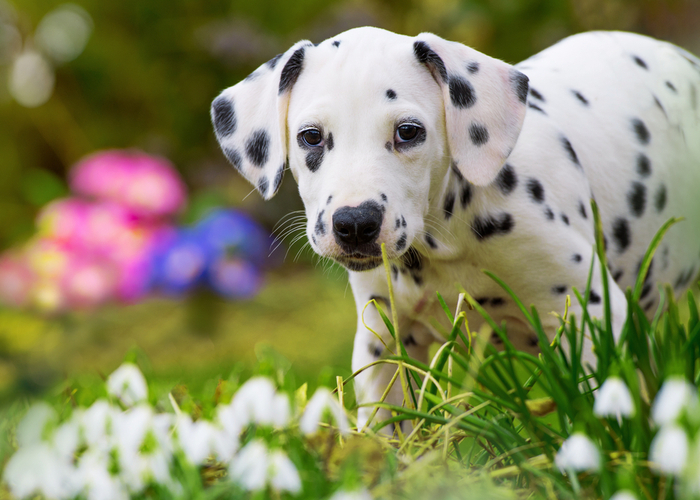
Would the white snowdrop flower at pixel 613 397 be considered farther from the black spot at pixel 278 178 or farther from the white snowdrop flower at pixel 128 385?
the black spot at pixel 278 178

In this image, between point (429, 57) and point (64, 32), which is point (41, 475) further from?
point (64, 32)

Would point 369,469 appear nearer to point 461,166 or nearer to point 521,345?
point 461,166

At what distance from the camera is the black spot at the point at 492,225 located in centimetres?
240

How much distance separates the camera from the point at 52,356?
17.0 feet

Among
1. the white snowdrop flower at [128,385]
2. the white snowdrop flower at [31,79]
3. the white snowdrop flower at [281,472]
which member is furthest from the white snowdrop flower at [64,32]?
the white snowdrop flower at [281,472]

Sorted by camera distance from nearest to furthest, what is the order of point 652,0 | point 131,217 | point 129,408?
point 129,408 < point 131,217 < point 652,0

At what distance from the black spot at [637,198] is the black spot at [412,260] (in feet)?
3.33

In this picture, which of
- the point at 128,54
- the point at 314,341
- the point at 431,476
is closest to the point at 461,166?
the point at 431,476

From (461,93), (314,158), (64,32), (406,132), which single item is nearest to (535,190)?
(461,93)

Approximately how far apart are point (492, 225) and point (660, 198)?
3.50 ft

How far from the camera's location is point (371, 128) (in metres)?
2.13

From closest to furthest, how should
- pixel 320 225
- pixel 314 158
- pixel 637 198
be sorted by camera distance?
pixel 320 225 < pixel 314 158 < pixel 637 198

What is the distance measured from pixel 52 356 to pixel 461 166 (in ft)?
13.2

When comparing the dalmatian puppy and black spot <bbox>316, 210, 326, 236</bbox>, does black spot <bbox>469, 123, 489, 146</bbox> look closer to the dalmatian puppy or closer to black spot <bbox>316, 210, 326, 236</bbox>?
the dalmatian puppy
